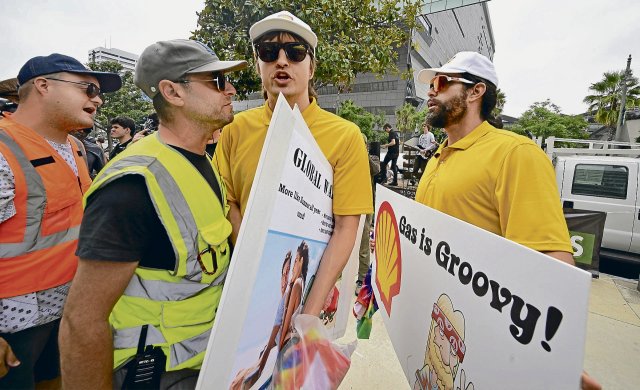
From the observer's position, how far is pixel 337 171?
1.43m

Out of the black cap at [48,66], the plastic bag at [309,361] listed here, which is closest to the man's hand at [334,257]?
the plastic bag at [309,361]

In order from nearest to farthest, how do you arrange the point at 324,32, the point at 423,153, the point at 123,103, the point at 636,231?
the point at 636,231 < the point at 324,32 < the point at 423,153 < the point at 123,103

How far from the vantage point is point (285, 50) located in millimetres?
1432

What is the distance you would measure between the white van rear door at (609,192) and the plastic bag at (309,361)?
6832mm

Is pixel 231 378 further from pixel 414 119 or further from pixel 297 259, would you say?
pixel 414 119

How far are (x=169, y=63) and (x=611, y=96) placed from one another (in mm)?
43275

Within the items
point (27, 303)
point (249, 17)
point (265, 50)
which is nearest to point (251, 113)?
point (265, 50)

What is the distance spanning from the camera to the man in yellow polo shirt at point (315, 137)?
4.64 ft

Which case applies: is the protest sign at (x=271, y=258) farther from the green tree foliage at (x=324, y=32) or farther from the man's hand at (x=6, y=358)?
the green tree foliage at (x=324, y=32)

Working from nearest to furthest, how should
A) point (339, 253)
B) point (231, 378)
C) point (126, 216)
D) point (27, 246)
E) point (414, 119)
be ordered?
point (231, 378), point (126, 216), point (339, 253), point (27, 246), point (414, 119)

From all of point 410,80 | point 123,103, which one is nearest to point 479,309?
point 123,103

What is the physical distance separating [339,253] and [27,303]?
1.63m

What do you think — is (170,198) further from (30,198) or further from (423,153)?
(423,153)

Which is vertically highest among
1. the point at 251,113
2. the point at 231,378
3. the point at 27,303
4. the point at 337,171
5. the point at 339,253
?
the point at 251,113
